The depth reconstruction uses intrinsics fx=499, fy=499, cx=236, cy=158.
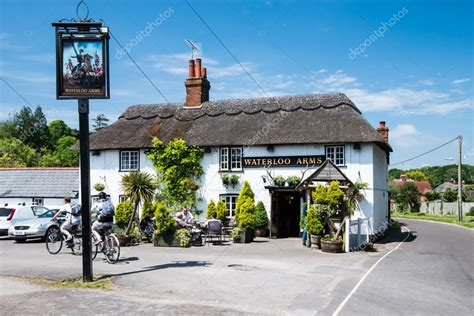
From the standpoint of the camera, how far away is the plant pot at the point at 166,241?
18.9 m

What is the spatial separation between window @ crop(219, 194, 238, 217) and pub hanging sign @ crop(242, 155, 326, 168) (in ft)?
5.69

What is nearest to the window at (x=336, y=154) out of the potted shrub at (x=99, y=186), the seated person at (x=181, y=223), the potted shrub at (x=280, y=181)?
the potted shrub at (x=280, y=181)

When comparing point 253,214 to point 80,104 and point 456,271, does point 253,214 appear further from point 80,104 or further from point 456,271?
point 80,104

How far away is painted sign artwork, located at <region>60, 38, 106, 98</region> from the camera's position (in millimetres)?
11148

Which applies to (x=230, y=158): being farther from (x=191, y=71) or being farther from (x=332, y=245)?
(x=332, y=245)

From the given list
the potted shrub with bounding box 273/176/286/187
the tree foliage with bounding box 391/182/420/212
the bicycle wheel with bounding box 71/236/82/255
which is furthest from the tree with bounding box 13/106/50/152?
the bicycle wheel with bounding box 71/236/82/255

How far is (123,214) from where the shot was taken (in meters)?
23.8

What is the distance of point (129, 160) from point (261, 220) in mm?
8318

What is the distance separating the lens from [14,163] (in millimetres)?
60125

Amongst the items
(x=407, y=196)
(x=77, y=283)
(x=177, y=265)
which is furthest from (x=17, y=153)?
(x=77, y=283)

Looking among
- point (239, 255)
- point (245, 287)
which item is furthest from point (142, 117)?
point (245, 287)

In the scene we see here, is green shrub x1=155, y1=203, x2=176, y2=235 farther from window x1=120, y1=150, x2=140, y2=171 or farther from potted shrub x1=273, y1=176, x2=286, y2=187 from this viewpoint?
window x1=120, y1=150, x2=140, y2=171

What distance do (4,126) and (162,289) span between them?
90.3m

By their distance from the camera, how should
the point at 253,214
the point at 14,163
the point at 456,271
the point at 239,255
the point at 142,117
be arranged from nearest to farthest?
1. the point at 456,271
2. the point at 239,255
3. the point at 253,214
4. the point at 142,117
5. the point at 14,163
